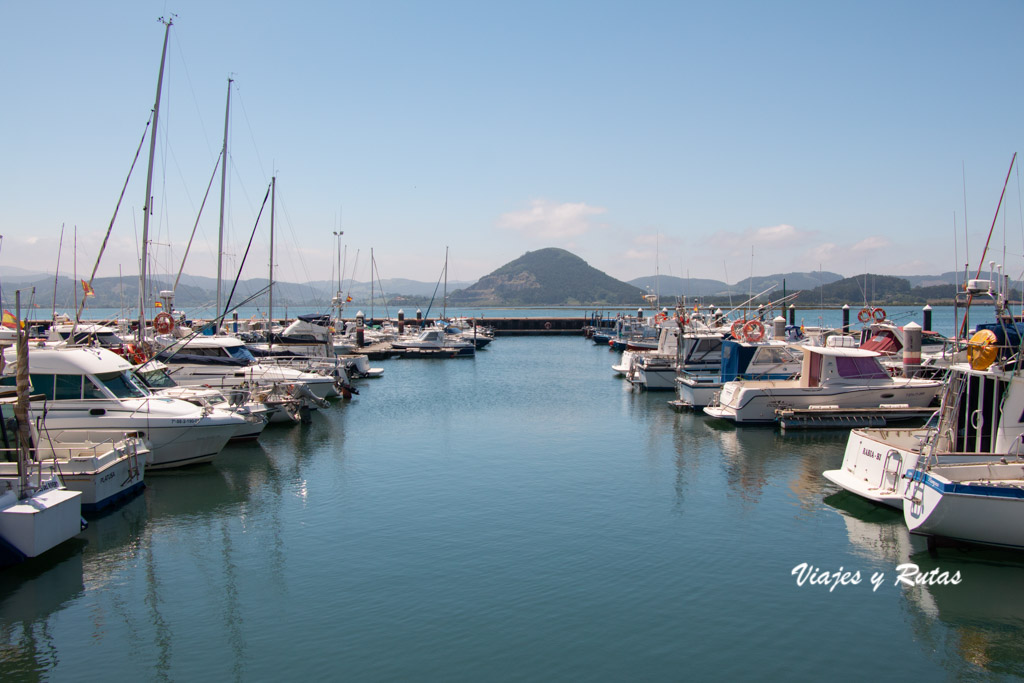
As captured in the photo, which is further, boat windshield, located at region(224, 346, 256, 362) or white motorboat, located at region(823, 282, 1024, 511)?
boat windshield, located at region(224, 346, 256, 362)

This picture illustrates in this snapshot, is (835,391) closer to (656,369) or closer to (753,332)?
(753,332)

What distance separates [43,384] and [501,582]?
1314 cm

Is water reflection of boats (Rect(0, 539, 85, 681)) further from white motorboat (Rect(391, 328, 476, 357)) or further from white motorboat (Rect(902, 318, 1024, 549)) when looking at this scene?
white motorboat (Rect(391, 328, 476, 357))

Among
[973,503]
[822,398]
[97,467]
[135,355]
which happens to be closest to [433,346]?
[135,355]

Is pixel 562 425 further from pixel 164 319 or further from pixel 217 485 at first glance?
pixel 164 319

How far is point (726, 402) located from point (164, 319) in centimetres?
2558

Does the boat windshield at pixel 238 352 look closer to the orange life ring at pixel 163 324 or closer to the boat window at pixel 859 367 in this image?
the orange life ring at pixel 163 324

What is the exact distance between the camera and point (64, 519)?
1281 cm

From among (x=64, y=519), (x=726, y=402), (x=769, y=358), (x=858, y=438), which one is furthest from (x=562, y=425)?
(x=64, y=519)

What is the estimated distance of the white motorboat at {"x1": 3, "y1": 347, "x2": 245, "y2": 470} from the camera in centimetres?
1772

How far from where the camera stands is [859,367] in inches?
1050

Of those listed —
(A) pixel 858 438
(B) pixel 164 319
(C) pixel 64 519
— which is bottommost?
(C) pixel 64 519

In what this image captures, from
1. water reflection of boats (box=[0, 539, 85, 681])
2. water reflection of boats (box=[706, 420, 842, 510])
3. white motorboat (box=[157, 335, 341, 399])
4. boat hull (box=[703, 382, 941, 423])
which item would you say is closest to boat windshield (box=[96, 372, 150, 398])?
water reflection of boats (box=[0, 539, 85, 681])

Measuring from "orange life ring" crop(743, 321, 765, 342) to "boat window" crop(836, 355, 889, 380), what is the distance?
7.02m
